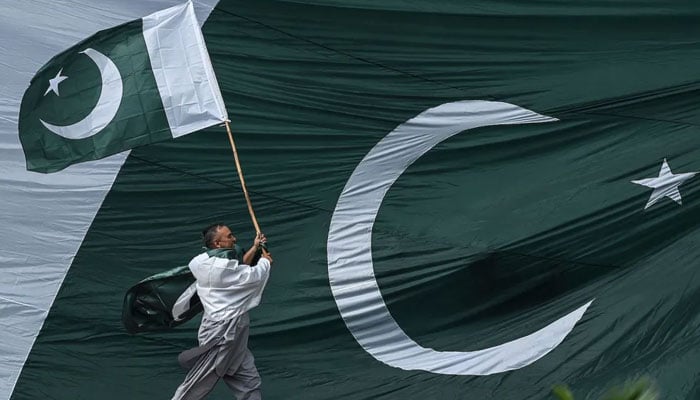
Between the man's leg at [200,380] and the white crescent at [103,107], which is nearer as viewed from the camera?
the man's leg at [200,380]

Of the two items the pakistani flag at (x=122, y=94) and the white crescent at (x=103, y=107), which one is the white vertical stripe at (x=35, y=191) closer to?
the pakistani flag at (x=122, y=94)

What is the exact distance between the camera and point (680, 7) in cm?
722

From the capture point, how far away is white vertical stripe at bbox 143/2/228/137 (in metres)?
6.37

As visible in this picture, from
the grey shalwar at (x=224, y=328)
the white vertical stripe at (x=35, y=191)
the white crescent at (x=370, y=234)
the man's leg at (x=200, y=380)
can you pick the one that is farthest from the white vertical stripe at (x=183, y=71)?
the man's leg at (x=200, y=380)

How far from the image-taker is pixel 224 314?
6012 millimetres

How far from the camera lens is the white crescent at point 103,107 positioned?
6.49 m

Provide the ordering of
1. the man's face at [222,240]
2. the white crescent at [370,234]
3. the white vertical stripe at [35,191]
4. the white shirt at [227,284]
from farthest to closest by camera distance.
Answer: the white crescent at [370,234], the white vertical stripe at [35,191], the man's face at [222,240], the white shirt at [227,284]

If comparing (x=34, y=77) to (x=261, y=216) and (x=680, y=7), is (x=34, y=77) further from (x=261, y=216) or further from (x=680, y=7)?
(x=680, y=7)

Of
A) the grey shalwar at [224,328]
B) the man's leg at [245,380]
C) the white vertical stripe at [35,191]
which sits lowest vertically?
the man's leg at [245,380]

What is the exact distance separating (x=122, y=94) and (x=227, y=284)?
1353mm

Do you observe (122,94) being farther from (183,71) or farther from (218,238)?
(218,238)

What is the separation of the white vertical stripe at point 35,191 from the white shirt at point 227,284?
1267 mm

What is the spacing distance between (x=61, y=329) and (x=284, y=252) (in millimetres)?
1468

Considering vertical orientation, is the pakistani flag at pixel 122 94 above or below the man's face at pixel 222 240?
above
